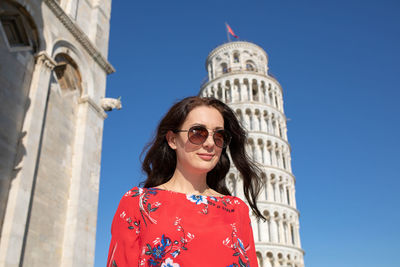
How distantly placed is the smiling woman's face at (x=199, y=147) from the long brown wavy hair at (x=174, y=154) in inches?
2.4

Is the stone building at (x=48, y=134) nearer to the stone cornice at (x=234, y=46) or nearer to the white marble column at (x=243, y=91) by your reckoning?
the white marble column at (x=243, y=91)

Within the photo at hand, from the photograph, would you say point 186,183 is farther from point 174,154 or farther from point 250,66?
point 250,66

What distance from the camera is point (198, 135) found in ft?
7.35

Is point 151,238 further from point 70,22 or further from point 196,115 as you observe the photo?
point 70,22

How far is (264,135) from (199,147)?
3981 cm

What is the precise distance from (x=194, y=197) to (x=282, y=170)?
39807 millimetres

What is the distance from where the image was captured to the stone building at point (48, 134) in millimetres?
7941

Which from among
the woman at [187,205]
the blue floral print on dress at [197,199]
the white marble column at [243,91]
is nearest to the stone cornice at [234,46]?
the white marble column at [243,91]

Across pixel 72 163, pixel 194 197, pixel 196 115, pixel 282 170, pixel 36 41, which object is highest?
pixel 282 170

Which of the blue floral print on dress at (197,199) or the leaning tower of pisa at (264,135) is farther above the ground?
the leaning tower of pisa at (264,135)

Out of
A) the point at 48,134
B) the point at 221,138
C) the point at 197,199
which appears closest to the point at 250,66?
the point at 48,134

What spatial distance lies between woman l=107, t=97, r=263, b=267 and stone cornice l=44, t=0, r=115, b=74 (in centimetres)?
934

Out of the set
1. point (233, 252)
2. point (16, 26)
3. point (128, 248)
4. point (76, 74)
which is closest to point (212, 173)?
point (233, 252)

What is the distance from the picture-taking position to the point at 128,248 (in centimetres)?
180
